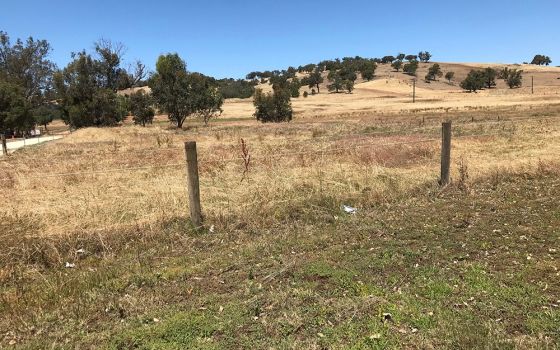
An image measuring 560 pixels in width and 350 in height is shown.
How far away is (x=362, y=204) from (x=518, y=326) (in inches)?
196

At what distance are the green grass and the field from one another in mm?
24

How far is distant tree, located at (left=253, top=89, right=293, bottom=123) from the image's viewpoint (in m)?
59.4

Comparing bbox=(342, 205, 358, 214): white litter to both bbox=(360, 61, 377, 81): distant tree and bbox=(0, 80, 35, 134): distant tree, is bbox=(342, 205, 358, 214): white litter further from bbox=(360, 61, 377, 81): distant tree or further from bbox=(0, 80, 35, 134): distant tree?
bbox=(360, 61, 377, 81): distant tree

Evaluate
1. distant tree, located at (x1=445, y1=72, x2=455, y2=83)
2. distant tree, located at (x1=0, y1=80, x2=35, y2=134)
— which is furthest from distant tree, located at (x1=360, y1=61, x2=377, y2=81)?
distant tree, located at (x1=0, y1=80, x2=35, y2=134)

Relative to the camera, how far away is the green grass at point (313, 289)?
4.13m

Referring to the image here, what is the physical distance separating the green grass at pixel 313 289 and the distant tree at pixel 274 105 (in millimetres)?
52582

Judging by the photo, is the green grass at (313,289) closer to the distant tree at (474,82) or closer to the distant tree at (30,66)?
the distant tree at (30,66)

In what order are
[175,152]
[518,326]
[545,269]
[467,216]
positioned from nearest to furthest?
1. [518,326]
2. [545,269]
3. [467,216]
4. [175,152]

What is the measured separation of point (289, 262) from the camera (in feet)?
19.5

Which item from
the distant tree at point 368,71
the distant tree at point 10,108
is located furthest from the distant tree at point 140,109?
the distant tree at point 368,71

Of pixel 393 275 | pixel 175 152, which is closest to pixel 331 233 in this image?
pixel 393 275

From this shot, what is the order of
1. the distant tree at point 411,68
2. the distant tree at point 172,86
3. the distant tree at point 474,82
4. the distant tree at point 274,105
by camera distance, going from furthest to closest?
the distant tree at point 411,68
the distant tree at point 474,82
the distant tree at point 274,105
the distant tree at point 172,86

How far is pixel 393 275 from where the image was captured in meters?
5.43

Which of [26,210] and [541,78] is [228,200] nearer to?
[26,210]
